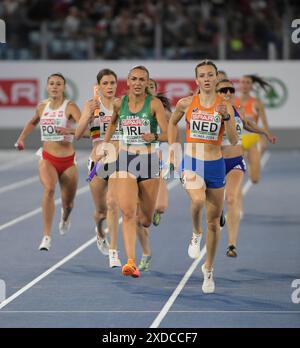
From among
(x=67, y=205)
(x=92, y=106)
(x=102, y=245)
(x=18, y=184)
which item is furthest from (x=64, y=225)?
(x=18, y=184)

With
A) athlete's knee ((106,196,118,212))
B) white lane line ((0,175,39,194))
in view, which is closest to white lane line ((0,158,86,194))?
white lane line ((0,175,39,194))

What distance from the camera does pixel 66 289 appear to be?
12398 mm

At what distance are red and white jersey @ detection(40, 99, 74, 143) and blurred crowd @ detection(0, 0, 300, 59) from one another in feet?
51.1

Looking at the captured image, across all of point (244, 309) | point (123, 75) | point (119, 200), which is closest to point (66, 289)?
point (119, 200)

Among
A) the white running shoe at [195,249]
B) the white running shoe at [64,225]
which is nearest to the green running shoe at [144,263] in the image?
the white running shoe at [195,249]

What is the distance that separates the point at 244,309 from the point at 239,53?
20.0 meters

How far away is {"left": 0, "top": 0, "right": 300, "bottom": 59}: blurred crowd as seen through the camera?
30453mm

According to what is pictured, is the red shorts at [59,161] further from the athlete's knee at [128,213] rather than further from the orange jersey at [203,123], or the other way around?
the orange jersey at [203,123]

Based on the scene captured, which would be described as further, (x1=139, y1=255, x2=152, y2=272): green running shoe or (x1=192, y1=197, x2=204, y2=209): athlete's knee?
(x1=139, y1=255, x2=152, y2=272): green running shoe

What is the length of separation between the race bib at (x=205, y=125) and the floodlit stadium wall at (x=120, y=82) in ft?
60.3

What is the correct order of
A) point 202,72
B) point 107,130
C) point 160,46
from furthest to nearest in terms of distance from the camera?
point 160,46, point 107,130, point 202,72

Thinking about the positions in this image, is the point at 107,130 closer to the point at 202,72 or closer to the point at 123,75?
the point at 202,72

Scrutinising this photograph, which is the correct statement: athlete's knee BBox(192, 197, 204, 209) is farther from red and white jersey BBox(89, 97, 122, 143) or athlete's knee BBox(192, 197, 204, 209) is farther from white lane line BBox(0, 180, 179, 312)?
white lane line BBox(0, 180, 179, 312)

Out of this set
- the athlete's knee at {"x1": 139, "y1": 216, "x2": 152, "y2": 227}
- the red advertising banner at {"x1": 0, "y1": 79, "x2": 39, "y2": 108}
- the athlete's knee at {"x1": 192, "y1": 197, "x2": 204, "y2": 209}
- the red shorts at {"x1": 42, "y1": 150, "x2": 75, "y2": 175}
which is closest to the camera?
the athlete's knee at {"x1": 192, "y1": 197, "x2": 204, "y2": 209}
